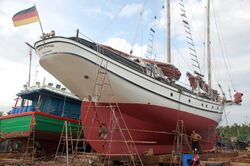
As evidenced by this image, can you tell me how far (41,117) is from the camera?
1475cm

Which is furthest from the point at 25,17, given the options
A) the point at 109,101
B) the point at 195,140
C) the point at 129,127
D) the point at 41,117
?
the point at 195,140

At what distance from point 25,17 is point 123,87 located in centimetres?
520

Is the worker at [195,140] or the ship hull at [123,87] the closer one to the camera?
the ship hull at [123,87]

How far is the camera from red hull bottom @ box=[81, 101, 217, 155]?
461 inches

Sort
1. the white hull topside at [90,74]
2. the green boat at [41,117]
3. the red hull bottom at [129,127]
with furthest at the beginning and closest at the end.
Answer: the green boat at [41,117]
the red hull bottom at [129,127]
the white hull topside at [90,74]

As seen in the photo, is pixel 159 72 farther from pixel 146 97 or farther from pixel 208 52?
pixel 208 52

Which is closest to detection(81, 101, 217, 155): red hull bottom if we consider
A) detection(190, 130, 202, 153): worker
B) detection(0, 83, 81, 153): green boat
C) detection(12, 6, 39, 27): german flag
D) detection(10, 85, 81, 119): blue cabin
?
detection(190, 130, 202, 153): worker

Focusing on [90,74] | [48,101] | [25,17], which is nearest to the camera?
[90,74]

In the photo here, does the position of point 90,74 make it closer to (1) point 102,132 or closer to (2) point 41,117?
(1) point 102,132

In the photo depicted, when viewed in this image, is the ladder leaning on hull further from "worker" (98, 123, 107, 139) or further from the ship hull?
"worker" (98, 123, 107, 139)

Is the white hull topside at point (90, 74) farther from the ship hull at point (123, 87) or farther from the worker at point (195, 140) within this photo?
the worker at point (195, 140)

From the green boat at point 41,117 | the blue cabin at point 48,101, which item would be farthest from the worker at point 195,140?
the blue cabin at point 48,101

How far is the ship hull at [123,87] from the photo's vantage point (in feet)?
35.9

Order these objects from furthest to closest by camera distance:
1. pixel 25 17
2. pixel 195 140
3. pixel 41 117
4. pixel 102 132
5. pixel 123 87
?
pixel 41 117 → pixel 195 140 → pixel 102 132 → pixel 123 87 → pixel 25 17
